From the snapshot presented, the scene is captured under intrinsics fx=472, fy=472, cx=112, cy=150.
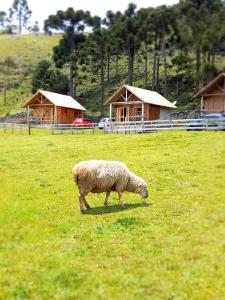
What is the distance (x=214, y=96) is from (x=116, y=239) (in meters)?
42.6

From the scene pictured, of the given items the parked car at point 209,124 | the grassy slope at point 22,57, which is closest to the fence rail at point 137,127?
the parked car at point 209,124

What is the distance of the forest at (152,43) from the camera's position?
67.6 m

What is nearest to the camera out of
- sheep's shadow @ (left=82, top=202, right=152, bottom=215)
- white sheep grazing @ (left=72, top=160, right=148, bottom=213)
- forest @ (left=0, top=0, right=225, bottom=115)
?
white sheep grazing @ (left=72, top=160, right=148, bottom=213)

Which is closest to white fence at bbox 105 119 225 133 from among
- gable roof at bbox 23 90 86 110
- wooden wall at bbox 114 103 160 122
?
wooden wall at bbox 114 103 160 122

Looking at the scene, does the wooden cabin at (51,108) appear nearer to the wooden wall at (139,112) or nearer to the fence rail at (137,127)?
the fence rail at (137,127)

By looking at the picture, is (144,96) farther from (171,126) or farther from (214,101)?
(171,126)

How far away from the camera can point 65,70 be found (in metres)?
103

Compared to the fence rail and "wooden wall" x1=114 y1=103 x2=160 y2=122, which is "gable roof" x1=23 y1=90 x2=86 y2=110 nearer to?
the fence rail

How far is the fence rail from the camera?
129ft

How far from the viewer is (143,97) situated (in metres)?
53.0

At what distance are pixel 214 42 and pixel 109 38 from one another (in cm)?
1711

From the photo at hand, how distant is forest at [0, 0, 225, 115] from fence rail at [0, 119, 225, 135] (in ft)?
72.8

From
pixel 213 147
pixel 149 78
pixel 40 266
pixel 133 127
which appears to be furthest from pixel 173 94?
pixel 40 266

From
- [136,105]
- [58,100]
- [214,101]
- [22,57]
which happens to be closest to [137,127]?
[136,105]
